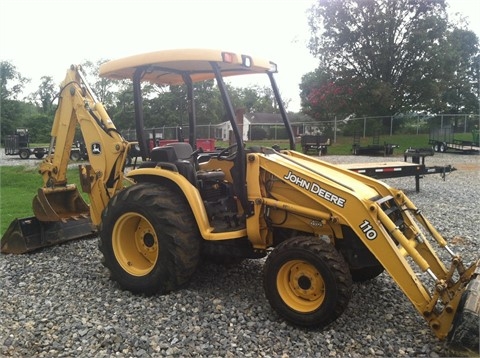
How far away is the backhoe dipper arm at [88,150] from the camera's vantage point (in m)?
5.69

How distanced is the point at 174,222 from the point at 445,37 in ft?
99.4

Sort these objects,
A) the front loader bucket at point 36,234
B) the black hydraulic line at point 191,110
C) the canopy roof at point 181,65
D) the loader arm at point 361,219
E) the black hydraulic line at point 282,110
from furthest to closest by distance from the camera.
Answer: the front loader bucket at point 36,234 → the black hydraulic line at point 191,110 → the black hydraulic line at point 282,110 → the canopy roof at point 181,65 → the loader arm at point 361,219

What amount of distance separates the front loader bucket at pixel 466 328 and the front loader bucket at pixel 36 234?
16.5 ft

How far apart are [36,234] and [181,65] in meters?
3.22

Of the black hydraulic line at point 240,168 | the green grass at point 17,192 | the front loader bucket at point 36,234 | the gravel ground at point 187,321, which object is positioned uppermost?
the black hydraulic line at point 240,168

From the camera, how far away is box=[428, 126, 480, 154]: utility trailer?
24953mm

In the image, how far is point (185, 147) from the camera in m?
5.08

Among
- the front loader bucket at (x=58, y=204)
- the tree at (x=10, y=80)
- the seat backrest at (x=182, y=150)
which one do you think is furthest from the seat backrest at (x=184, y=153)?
the tree at (x=10, y=80)

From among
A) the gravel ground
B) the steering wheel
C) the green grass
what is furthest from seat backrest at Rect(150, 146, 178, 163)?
the green grass

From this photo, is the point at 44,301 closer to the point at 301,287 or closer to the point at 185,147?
the point at 185,147

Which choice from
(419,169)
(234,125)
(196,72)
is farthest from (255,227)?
(419,169)

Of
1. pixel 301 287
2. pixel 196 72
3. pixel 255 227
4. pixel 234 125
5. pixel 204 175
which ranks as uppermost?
pixel 196 72

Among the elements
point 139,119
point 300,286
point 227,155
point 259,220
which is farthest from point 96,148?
point 300,286

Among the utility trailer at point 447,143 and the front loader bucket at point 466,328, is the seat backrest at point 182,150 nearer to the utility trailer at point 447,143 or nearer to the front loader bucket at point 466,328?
the front loader bucket at point 466,328
